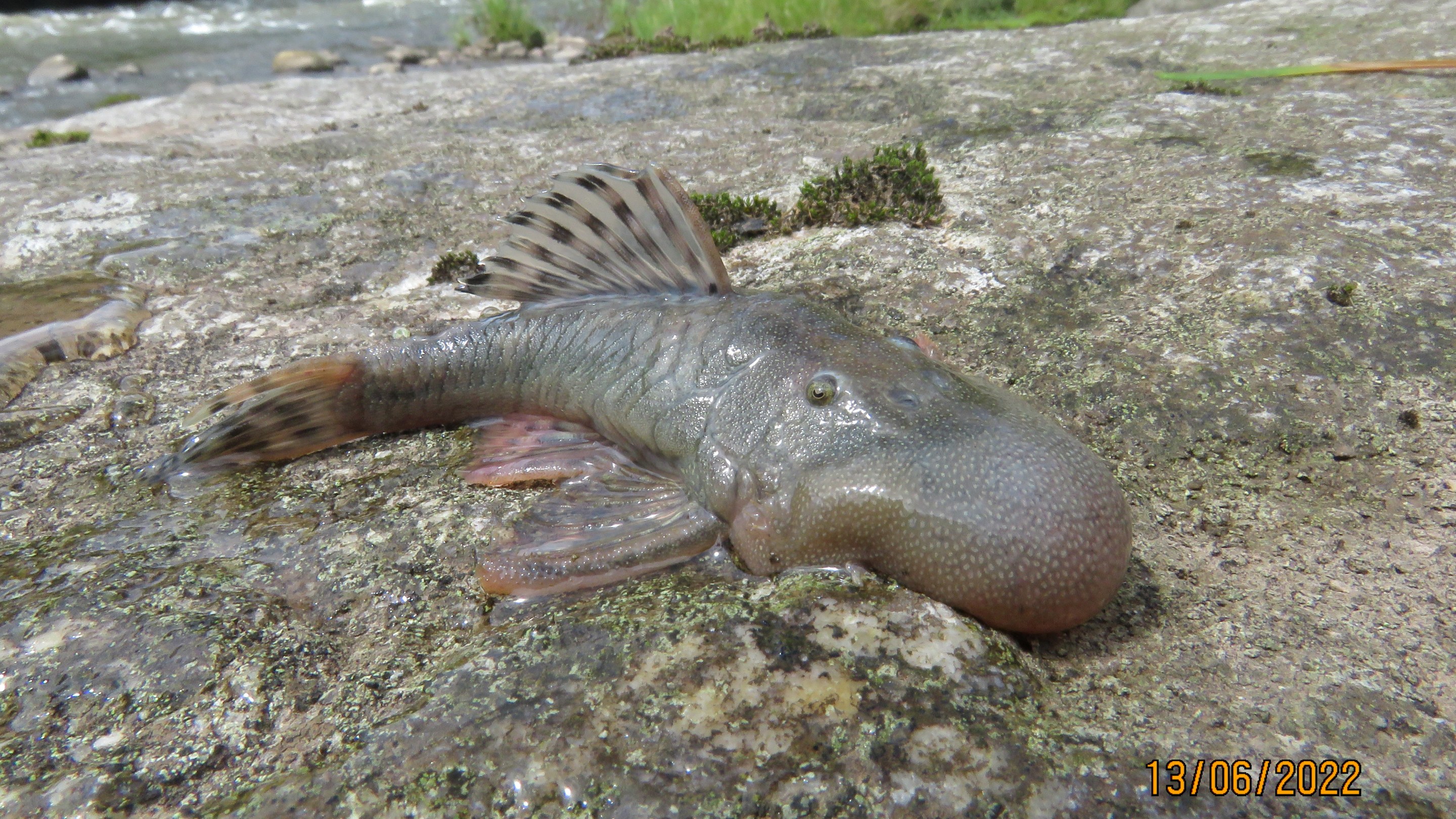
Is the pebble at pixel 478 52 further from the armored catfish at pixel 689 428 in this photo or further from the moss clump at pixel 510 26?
the armored catfish at pixel 689 428

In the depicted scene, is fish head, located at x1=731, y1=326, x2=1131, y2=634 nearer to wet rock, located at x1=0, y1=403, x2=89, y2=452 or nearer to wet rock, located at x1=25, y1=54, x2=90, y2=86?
wet rock, located at x1=0, y1=403, x2=89, y2=452

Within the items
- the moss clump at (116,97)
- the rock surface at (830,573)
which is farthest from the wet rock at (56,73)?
the rock surface at (830,573)

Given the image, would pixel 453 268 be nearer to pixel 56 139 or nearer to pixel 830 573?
pixel 830 573

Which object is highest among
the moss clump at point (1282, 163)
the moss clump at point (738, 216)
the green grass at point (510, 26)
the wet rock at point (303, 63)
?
the green grass at point (510, 26)

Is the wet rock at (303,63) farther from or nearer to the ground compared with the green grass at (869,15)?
nearer to the ground

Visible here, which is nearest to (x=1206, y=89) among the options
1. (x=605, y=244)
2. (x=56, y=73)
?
(x=605, y=244)

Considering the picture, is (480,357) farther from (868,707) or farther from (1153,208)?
(1153,208)

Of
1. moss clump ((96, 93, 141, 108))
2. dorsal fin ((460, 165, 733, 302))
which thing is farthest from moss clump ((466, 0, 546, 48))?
dorsal fin ((460, 165, 733, 302))
